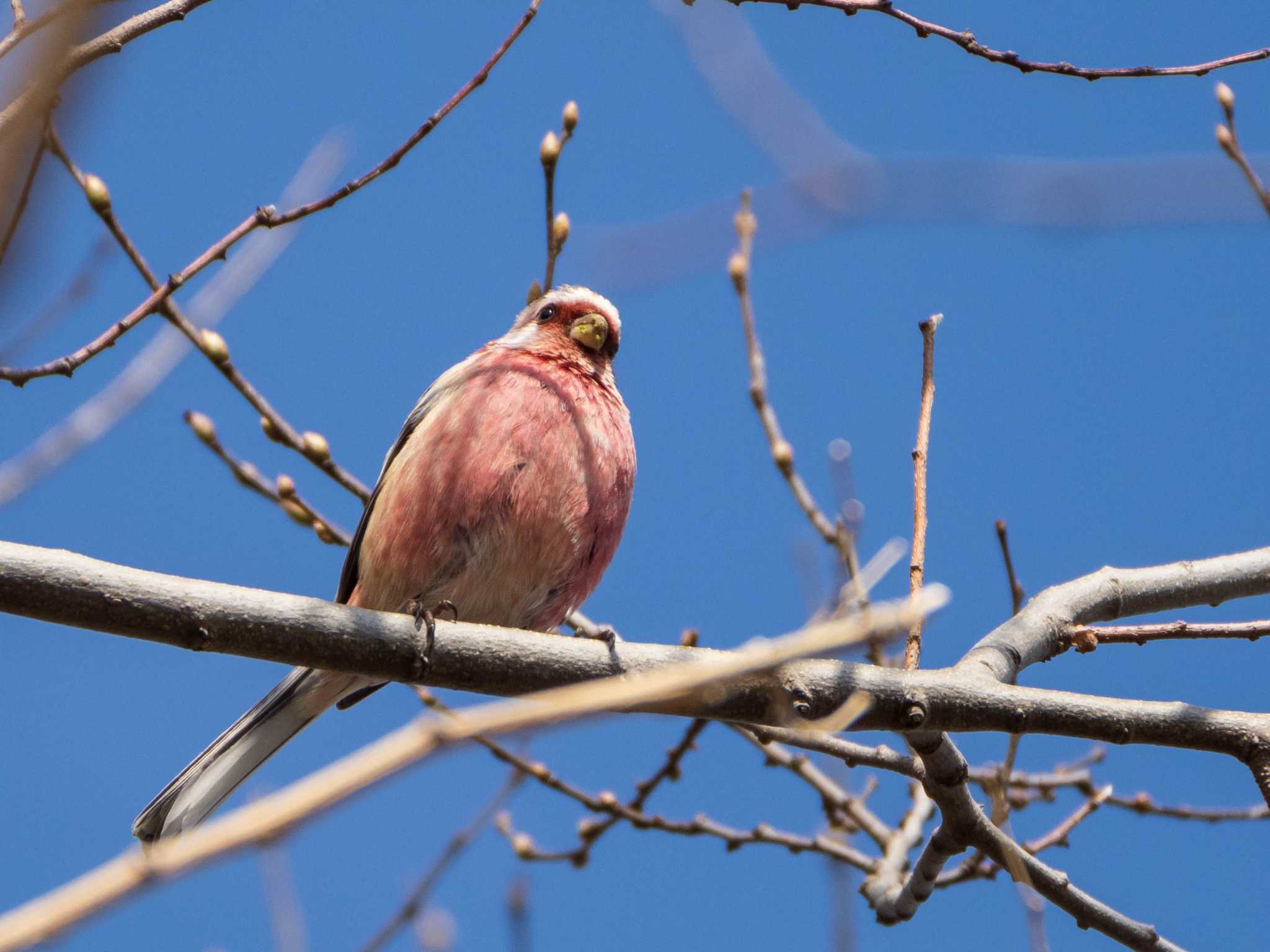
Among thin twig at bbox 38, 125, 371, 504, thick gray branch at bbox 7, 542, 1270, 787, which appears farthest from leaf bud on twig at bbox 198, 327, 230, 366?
thick gray branch at bbox 7, 542, 1270, 787

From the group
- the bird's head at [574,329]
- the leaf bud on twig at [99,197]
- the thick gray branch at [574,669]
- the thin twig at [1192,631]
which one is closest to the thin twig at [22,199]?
the thick gray branch at [574,669]

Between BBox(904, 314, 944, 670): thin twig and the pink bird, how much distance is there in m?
1.55

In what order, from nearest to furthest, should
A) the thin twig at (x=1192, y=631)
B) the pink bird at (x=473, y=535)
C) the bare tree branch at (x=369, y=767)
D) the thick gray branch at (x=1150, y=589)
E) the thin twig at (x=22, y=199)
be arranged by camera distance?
the bare tree branch at (x=369, y=767), the thin twig at (x=22, y=199), the thin twig at (x=1192, y=631), the thick gray branch at (x=1150, y=589), the pink bird at (x=473, y=535)

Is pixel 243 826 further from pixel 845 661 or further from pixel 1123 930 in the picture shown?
pixel 1123 930

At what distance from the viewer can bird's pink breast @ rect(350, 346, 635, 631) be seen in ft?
15.7

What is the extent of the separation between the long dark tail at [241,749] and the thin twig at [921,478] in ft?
6.91

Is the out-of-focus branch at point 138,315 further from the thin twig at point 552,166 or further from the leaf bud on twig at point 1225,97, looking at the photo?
the leaf bud on twig at point 1225,97

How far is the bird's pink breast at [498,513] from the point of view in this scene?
4.78 m

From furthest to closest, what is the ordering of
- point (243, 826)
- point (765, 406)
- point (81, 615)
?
point (765, 406), point (81, 615), point (243, 826)

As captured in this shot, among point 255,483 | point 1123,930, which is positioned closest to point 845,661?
point 1123,930

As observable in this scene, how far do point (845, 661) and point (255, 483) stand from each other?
240cm

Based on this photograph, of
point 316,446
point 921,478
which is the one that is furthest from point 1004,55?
point 316,446

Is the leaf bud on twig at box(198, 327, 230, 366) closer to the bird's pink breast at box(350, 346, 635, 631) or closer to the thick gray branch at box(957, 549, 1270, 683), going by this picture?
the bird's pink breast at box(350, 346, 635, 631)

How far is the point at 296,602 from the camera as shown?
10.4 ft
